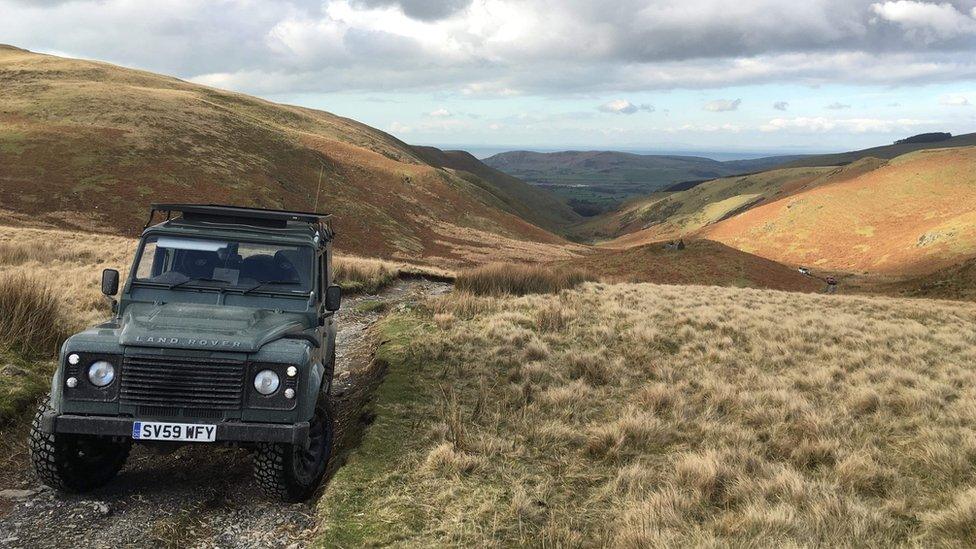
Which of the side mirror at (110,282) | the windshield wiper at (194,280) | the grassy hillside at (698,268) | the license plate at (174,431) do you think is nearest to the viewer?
the license plate at (174,431)

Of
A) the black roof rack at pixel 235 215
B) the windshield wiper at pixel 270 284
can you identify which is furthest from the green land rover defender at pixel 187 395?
the black roof rack at pixel 235 215

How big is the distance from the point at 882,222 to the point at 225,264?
235 feet

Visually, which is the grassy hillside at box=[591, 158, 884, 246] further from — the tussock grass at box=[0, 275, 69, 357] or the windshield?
the tussock grass at box=[0, 275, 69, 357]

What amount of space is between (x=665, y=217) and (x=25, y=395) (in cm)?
13519

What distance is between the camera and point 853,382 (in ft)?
31.4

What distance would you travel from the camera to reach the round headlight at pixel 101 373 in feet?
15.7

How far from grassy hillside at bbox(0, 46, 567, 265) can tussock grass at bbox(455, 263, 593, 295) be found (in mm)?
23555

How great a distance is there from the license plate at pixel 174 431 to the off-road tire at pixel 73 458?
50cm

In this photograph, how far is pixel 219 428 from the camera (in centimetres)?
475

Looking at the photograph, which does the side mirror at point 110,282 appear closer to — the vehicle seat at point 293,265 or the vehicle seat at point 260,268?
the vehicle seat at point 260,268

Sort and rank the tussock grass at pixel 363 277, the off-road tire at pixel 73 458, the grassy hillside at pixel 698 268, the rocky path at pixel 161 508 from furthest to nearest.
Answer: the grassy hillside at pixel 698 268, the tussock grass at pixel 363 277, the off-road tire at pixel 73 458, the rocky path at pixel 161 508

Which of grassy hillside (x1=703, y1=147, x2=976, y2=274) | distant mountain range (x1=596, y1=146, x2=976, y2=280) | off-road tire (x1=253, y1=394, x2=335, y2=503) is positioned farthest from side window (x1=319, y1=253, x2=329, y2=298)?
grassy hillside (x1=703, y1=147, x2=976, y2=274)

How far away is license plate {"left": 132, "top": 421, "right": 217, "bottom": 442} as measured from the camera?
4680 mm

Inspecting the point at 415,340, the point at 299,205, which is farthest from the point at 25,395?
the point at 299,205
